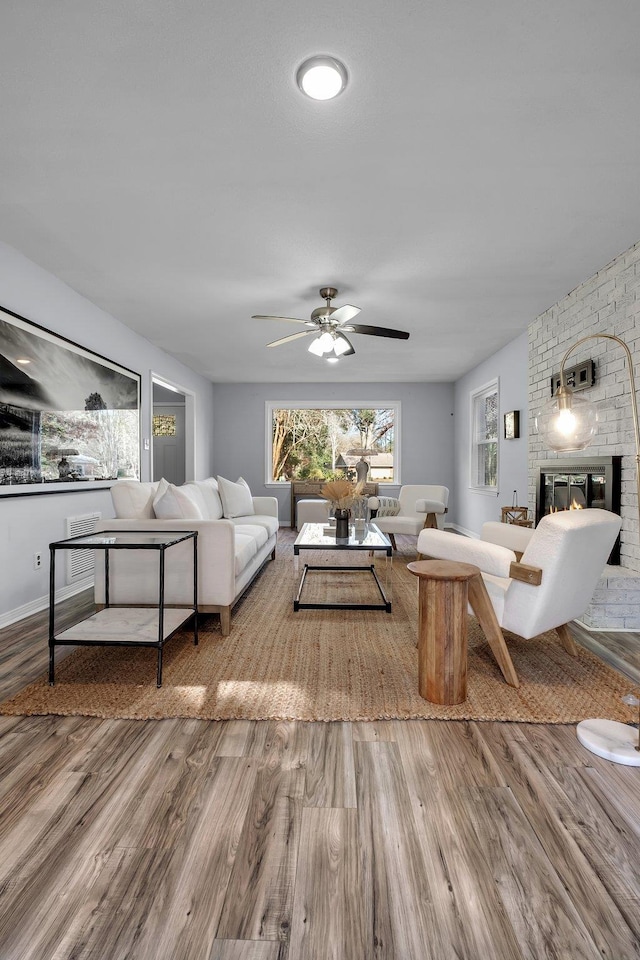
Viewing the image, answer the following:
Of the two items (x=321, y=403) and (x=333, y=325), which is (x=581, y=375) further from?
(x=321, y=403)

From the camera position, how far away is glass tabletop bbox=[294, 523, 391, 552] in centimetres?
349

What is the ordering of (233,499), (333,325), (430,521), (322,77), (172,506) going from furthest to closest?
(430,521) < (233,499) < (333,325) < (172,506) < (322,77)

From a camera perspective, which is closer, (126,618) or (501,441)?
(126,618)

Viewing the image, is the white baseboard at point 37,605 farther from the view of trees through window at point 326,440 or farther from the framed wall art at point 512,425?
the view of trees through window at point 326,440

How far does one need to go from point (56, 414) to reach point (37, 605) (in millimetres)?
1394

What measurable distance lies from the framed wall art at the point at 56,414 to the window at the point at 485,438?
4.39 m

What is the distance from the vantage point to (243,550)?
3.35 meters

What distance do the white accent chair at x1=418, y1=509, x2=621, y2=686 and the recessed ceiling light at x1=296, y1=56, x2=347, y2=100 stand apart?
1924 mm

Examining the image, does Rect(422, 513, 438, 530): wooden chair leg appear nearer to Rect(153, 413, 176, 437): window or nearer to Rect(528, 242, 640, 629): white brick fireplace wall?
Rect(528, 242, 640, 629): white brick fireplace wall

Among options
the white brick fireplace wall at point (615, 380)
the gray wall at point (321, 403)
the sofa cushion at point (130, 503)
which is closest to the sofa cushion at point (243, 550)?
the sofa cushion at point (130, 503)

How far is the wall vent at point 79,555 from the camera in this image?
3.84 m

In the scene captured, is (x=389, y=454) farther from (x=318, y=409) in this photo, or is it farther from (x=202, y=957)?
(x=202, y=957)

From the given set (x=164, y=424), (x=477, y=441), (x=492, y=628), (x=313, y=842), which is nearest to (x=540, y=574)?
(x=492, y=628)

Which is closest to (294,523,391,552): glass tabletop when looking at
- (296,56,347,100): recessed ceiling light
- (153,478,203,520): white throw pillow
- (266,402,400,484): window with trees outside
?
(153,478,203,520): white throw pillow
